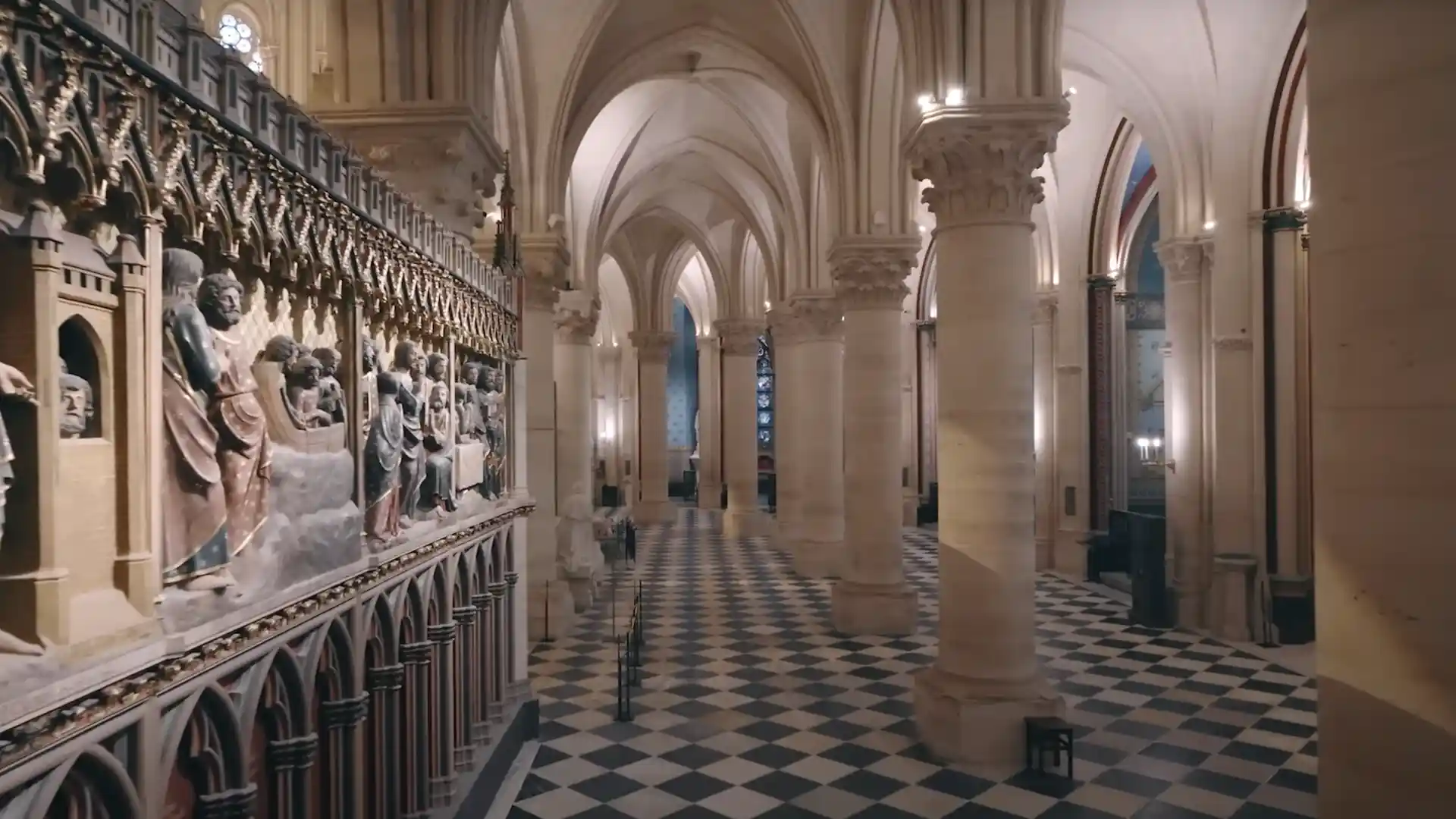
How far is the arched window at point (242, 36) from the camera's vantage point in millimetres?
8461

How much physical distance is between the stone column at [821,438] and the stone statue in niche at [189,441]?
42.5 feet

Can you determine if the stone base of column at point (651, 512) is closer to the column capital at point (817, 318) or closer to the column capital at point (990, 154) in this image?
the column capital at point (817, 318)

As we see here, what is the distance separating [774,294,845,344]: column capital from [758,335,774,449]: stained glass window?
19.5m

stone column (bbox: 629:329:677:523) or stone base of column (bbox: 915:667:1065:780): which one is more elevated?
stone column (bbox: 629:329:677:523)

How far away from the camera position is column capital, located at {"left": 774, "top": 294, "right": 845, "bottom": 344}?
15.5 metres

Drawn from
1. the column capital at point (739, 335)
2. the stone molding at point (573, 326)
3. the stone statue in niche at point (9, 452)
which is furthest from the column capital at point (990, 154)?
the column capital at point (739, 335)

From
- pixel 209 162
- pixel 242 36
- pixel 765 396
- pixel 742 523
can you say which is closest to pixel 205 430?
pixel 209 162

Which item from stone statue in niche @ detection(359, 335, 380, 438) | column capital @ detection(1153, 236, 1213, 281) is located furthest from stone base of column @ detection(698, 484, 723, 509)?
stone statue in niche @ detection(359, 335, 380, 438)

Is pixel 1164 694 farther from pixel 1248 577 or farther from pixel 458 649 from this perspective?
pixel 458 649

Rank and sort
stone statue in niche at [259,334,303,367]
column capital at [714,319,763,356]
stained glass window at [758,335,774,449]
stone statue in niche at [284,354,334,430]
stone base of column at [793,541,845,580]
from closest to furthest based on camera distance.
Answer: stone statue in niche at [259,334,303,367] → stone statue in niche at [284,354,334,430] → stone base of column at [793,541,845,580] → column capital at [714,319,763,356] → stained glass window at [758,335,774,449]

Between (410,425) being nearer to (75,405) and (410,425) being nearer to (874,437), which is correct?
(75,405)

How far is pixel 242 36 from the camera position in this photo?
8523 millimetres

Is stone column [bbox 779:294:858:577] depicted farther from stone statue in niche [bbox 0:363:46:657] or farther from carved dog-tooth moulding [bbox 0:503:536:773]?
stone statue in niche [bbox 0:363:46:657]

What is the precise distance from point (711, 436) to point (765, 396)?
7970 millimetres
